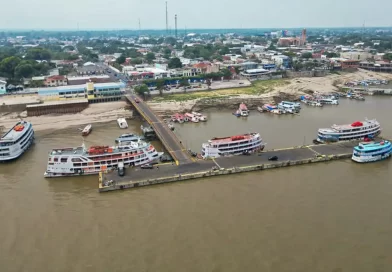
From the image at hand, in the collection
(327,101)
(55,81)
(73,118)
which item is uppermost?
(55,81)

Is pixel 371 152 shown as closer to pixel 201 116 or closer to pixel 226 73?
pixel 201 116

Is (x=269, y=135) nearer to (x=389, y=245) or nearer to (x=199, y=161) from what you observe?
(x=199, y=161)

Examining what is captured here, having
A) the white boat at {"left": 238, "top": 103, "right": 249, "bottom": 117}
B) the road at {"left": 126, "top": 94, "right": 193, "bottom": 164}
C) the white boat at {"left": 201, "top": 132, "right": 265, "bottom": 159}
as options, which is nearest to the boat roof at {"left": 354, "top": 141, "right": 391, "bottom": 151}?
the white boat at {"left": 201, "top": 132, "right": 265, "bottom": 159}

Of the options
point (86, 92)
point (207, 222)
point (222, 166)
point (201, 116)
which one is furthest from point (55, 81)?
point (207, 222)

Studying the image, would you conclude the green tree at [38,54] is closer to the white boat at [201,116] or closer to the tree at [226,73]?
the tree at [226,73]

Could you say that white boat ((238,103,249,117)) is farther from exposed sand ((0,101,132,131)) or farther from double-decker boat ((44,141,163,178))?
double-decker boat ((44,141,163,178))

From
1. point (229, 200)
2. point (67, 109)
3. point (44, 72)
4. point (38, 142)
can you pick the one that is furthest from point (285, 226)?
point (44, 72)
